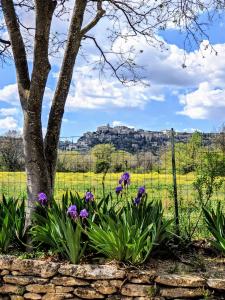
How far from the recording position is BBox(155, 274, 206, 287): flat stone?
558 centimetres

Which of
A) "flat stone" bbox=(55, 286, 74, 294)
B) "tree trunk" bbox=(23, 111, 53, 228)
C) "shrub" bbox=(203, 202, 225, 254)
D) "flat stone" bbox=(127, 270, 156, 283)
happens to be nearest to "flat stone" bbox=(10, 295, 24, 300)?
"flat stone" bbox=(55, 286, 74, 294)

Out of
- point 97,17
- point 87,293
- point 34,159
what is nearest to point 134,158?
point 97,17

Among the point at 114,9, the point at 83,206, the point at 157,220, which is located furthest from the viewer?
the point at 114,9

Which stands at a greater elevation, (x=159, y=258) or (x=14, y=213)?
(x=14, y=213)

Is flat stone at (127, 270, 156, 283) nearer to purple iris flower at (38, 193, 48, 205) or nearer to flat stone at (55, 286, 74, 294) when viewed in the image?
flat stone at (55, 286, 74, 294)

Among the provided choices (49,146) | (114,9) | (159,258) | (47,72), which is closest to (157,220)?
(159,258)

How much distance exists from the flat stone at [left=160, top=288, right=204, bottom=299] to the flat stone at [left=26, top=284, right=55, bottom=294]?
1.30 metres

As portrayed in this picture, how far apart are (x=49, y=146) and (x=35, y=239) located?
1538 millimetres

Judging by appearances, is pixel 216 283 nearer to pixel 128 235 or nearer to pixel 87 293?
pixel 128 235

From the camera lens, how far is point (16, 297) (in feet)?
20.5

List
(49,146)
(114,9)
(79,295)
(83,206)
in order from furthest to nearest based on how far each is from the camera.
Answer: (114,9) < (49,146) < (83,206) < (79,295)

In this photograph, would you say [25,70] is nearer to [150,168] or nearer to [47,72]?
[47,72]

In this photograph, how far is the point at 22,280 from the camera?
6.22 m

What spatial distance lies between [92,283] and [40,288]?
0.67 metres
